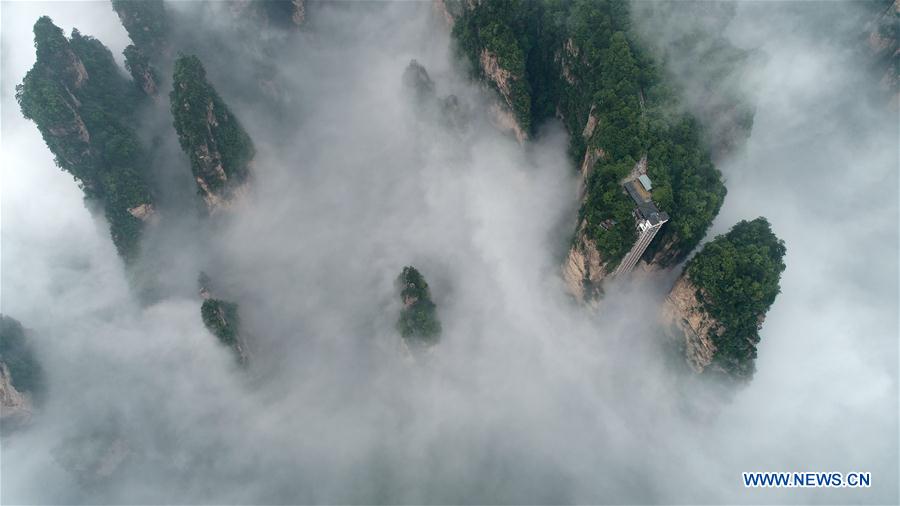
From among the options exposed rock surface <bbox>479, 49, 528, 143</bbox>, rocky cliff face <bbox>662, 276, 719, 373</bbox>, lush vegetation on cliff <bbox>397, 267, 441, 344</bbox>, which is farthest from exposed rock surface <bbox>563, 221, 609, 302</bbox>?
exposed rock surface <bbox>479, 49, 528, 143</bbox>

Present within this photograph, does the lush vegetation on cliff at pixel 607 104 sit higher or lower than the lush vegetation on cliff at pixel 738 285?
higher

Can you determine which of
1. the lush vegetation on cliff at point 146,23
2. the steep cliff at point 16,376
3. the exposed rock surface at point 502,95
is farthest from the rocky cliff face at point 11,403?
the exposed rock surface at point 502,95

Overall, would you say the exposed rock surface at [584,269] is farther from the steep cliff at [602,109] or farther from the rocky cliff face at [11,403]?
the rocky cliff face at [11,403]

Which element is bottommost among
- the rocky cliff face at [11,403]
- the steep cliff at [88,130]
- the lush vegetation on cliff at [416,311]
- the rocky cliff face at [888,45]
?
the rocky cliff face at [11,403]

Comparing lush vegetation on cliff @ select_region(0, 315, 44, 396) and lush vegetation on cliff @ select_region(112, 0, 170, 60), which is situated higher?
lush vegetation on cliff @ select_region(112, 0, 170, 60)

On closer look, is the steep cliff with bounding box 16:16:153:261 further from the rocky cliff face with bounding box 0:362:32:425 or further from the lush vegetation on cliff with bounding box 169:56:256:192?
the rocky cliff face with bounding box 0:362:32:425

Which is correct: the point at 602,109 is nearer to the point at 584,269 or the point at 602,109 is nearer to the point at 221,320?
the point at 584,269

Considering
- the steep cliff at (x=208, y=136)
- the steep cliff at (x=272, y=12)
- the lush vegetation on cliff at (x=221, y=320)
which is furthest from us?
the steep cliff at (x=272, y=12)
